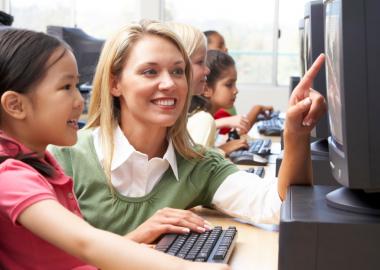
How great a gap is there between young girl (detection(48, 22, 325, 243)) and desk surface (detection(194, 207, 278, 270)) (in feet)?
0.12

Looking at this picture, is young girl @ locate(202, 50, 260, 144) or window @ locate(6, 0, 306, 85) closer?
young girl @ locate(202, 50, 260, 144)

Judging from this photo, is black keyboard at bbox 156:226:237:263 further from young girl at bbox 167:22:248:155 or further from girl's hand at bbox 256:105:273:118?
girl's hand at bbox 256:105:273:118

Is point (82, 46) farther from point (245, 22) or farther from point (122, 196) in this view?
point (122, 196)

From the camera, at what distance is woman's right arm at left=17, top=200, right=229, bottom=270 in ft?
3.20

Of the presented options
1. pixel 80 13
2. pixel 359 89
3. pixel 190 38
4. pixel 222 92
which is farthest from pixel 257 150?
pixel 80 13

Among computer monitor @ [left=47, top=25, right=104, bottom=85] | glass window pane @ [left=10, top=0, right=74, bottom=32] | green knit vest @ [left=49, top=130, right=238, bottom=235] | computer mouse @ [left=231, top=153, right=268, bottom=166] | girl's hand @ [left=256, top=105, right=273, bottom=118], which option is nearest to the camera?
green knit vest @ [left=49, top=130, right=238, bottom=235]

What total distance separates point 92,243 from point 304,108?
49 centimetres

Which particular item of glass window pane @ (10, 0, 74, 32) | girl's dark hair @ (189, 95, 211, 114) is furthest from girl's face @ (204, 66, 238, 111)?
glass window pane @ (10, 0, 74, 32)

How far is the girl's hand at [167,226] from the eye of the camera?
1.46 metres

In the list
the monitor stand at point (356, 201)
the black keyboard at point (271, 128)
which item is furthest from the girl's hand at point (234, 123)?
the monitor stand at point (356, 201)

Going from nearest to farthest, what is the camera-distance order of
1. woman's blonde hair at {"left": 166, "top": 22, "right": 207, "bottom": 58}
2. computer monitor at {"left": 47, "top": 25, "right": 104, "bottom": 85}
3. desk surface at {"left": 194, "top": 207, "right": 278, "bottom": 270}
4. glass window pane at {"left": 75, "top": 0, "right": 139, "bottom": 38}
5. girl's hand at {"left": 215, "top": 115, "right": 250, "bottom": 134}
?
desk surface at {"left": 194, "top": 207, "right": 278, "bottom": 270} < woman's blonde hair at {"left": 166, "top": 22, "right": 207, "bottom": 58} < girl's hand at {"left": 215, "top": 115, "right": 250, "bottom": 134} < computer monitor at {"left": 47, "top": 25, "right": 104, "bottom": 85} < glass window pane at {"left": 75, "top": 0, "right": 139, "bottom": 38}

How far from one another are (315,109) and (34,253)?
559mm

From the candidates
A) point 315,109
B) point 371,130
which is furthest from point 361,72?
A: point 315,109

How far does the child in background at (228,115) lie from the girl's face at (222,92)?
0.08m
